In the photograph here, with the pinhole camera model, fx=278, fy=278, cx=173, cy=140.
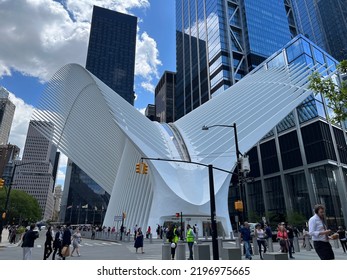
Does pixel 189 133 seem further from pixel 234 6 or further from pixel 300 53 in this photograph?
pixel 234 6

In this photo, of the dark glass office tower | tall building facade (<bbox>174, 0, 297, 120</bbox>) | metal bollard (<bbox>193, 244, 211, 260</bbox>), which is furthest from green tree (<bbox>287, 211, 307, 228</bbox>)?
the dark glass office tower

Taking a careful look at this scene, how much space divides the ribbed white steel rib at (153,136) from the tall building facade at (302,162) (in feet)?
42.9

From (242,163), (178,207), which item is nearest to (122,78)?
(178,207)

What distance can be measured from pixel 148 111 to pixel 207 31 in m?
84.3

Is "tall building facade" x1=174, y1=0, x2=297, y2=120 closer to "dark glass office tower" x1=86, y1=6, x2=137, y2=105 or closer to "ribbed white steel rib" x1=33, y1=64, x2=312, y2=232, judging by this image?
"ribbed white steel rib" x1=33, y1=64, x2=312, y2=232

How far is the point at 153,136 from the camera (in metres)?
41.1

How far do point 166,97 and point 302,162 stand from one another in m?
91.9

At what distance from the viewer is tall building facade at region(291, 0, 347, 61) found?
115312 mm

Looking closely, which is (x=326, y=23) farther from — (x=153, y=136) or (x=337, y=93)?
(x=337, y=93)

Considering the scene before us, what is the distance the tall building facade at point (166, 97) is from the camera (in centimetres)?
13550

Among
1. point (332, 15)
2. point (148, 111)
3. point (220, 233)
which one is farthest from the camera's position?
point (148, 111)

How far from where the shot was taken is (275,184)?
60.7 meters

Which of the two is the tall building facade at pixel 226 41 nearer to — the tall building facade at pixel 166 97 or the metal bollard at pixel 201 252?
the tall building facade at pixel 166 97
